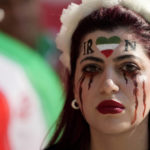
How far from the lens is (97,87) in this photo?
1378 mm

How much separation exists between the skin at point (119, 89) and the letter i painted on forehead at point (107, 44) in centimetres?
1

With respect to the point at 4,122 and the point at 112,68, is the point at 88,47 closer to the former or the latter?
the point at 112,68

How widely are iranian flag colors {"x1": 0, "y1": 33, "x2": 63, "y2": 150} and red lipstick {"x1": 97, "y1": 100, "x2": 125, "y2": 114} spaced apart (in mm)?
1002

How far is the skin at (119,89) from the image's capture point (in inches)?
53.1

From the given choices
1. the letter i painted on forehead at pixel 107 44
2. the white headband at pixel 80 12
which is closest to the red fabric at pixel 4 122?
the white headband at pixel 80 12

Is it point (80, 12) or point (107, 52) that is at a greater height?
point (80, 12)

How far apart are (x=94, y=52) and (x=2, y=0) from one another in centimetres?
108

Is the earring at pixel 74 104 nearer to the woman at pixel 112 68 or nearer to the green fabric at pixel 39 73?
the woman at pixel 112 68

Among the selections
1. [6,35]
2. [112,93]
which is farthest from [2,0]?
[112,93]

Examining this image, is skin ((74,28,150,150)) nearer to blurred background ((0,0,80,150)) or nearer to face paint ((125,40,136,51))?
face paint ((125,40,136,51))

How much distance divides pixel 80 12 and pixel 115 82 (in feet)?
1.19

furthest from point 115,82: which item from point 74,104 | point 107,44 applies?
point 74,104

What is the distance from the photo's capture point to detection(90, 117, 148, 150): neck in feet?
4.69

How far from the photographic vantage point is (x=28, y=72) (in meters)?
2.36
